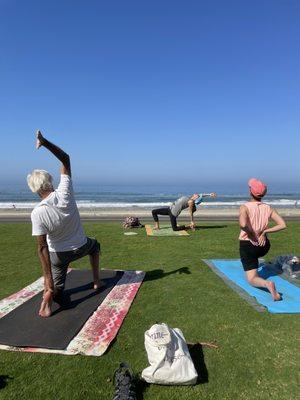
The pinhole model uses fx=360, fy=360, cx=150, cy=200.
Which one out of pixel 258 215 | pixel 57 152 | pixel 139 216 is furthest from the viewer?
pixel 139 216

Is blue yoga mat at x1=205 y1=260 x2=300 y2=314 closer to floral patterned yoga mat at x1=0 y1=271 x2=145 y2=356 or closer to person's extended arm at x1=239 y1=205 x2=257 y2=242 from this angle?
person's extended arm at x1=239 y1=205 x2=257 y2=242

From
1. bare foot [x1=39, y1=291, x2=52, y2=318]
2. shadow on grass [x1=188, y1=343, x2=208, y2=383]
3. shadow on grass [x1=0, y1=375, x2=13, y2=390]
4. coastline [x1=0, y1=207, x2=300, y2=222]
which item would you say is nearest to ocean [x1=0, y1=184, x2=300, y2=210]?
coastline [x1=0, y1=207, x2=300, y2=222]

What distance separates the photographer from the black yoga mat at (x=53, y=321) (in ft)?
13.6

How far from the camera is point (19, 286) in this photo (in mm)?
6227

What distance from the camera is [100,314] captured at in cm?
491

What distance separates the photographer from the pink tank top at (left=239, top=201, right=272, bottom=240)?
6.00 meters

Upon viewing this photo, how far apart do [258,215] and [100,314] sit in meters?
3.01

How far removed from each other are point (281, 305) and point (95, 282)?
2.92 m

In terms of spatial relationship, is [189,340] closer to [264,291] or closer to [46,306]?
[46,306]

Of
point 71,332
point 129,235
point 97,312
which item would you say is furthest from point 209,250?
point 71,332

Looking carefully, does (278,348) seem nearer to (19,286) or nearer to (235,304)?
(235,304)

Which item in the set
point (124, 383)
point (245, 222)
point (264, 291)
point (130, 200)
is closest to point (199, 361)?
point (124, 383)

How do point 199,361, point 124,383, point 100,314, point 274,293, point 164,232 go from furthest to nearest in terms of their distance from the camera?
point 164,232 → point 274,293 → point 100,314 → point 199,361 → point 124,383

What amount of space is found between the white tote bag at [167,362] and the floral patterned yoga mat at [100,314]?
72 cm
